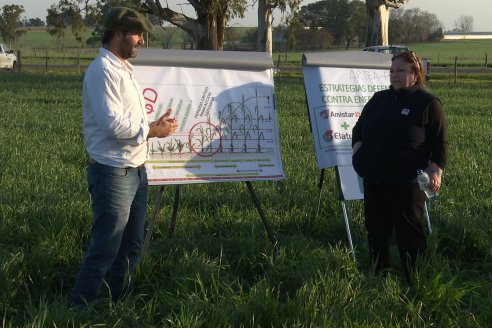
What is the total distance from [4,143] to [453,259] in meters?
8.02

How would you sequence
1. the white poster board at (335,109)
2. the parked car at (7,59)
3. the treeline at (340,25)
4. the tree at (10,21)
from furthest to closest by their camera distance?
the treeline at (340,25) < the tree at (10,21) < the parked car at (7,59) < the white poster board at (335,109)

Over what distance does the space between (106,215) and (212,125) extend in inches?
64.8

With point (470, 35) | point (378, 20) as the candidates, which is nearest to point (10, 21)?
point (378, 20)

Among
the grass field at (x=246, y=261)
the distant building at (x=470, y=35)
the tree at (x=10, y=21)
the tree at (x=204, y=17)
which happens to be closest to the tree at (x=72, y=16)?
the tree at (x=204, y=17)

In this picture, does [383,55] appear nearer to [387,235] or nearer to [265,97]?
[265,97]

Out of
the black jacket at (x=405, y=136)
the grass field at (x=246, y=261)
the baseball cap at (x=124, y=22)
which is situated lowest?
the grass field at (x=246, y=261)

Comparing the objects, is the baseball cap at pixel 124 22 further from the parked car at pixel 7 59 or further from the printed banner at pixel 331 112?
the parked car at pixel 7 59

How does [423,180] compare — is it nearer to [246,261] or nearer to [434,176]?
[434,176]

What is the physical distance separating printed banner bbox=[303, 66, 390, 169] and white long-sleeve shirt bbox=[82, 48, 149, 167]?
227 cm

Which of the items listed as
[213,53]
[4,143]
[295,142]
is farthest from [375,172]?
[4,143]

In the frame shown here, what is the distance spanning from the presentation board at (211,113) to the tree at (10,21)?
7474 cm

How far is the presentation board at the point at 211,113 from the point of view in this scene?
5.80 m

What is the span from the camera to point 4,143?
39.0 feet

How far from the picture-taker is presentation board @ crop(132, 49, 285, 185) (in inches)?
228
